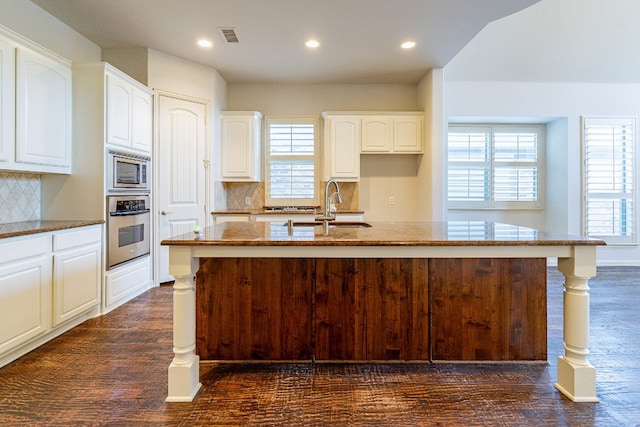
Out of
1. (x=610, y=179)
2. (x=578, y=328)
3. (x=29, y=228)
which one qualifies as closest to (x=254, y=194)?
(x=29, y=228)

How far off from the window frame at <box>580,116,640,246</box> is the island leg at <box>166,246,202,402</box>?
5.75 metres

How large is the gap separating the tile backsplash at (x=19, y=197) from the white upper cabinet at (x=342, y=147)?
331 cm

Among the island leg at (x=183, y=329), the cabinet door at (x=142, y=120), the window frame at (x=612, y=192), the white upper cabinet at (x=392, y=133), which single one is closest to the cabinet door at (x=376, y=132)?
the white upper cabinet at (x=392, y=133)

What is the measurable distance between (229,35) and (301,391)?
350 centimetres

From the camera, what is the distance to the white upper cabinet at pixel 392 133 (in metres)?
5.14

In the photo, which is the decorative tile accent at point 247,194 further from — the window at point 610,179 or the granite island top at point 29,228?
the window at point 610,179

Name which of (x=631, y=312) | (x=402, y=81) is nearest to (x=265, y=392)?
(x=631, y=312)

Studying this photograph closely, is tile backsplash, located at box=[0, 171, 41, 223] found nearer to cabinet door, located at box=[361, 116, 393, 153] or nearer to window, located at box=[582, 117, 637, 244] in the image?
cabinet door, located at box=[361, 116, 393, 153]

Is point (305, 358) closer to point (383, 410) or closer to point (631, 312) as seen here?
point (383, 410)

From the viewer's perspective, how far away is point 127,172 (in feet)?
12.2

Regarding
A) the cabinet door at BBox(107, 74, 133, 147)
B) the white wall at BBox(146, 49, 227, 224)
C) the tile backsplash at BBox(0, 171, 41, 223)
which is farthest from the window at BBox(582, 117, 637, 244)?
the tile backsplash at BBox(0, 171, 41, 223)

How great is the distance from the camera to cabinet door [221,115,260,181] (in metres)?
5.13

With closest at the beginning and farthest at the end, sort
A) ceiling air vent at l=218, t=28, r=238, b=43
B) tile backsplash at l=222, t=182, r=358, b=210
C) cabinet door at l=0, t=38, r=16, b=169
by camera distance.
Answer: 1. cabinet door at l=0, t=38, r=16, b=169
2. ceiling air vent at l=218, t=28, r=238, b=43
3. tile backsplash at l=222, t=182, r=358, b=210

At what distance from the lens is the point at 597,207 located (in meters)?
5.46
